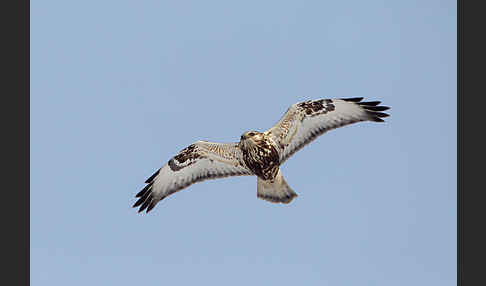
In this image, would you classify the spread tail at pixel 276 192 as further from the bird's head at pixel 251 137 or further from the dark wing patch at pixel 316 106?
the dark wing patch at pixel 316 106

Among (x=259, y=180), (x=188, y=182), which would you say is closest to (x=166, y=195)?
(x=188, y=182)

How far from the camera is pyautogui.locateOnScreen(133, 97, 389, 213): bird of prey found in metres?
16.2

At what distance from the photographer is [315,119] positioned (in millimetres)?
16562

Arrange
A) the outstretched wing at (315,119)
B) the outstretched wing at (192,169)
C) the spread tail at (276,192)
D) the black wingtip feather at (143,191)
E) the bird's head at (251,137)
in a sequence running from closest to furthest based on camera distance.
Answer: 1. the bird's head at (251,137)
2. the outstretched wing at (315,119)
3. the outstretched wing at (192,169)
4. the spread tail at (276,192)
5. the black wingtip feather at (143,191)

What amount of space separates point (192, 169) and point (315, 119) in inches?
120

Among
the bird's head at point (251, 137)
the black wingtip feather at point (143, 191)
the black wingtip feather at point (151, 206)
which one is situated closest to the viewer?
the bird's head at point (251, 137)

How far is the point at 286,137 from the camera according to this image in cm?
1656

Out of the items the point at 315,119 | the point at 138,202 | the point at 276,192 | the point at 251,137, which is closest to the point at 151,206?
the point at 138,202

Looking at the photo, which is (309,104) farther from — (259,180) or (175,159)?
(175,159)

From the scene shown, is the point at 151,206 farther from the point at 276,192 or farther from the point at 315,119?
the point at 315,119

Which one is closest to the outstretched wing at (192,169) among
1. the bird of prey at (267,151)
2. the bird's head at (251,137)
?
the bird of prey at (267,151)

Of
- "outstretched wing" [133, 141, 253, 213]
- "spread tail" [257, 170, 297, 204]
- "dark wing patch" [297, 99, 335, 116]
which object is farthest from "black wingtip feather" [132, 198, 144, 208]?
"dark wing patch" [297, 99, 335, 116]

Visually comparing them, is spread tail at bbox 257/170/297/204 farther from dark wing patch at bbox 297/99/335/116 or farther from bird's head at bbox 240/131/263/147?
dark wing patch at bbox 297/99/335/116

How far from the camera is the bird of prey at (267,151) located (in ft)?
53.2
